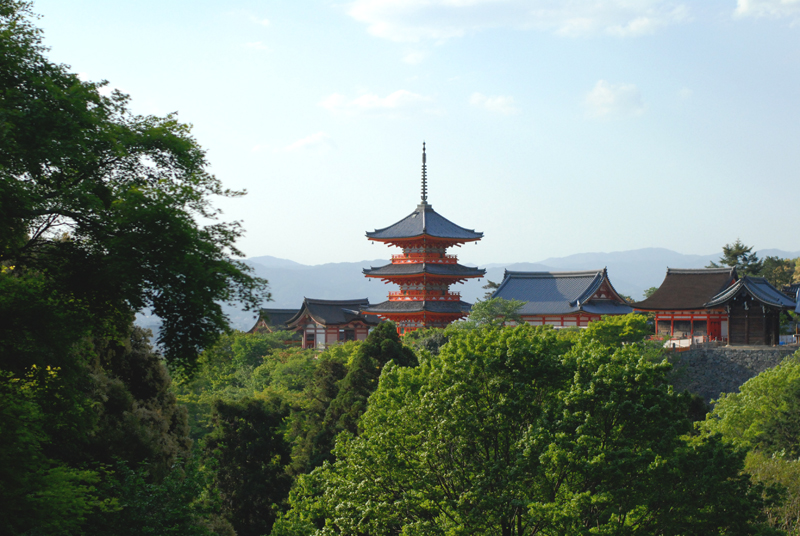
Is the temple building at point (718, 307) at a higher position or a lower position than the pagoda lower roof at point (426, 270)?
lower

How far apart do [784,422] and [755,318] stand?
36.5 ft

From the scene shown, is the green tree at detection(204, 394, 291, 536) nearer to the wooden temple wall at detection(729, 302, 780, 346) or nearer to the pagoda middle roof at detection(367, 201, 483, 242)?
the pagoda middle roof at detection(367, 201, 483, 242)

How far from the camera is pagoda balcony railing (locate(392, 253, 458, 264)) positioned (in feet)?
133

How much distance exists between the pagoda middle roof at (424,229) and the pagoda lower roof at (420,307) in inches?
147

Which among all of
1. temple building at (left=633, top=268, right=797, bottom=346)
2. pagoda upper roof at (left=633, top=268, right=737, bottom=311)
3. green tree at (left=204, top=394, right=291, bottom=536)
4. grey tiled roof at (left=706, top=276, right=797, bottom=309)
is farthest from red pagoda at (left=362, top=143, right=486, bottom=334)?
green tree at (left=204, top=394, right=291, bottom=536)

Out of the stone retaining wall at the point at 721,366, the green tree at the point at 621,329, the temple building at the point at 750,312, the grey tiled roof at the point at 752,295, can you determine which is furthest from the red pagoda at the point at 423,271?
the temple building at the point at 750,312

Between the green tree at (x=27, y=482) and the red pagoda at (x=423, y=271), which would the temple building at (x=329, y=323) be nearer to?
the red pagoda at (x=423, y=271)

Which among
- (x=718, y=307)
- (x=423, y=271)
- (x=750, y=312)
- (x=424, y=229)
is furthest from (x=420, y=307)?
(x=750, y=312)

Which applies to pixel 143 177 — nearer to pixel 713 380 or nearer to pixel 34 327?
pixel 34 327

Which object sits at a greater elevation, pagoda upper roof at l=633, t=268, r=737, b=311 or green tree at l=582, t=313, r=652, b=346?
pagoda upper roof at l=633, t=268, r=737, b=311

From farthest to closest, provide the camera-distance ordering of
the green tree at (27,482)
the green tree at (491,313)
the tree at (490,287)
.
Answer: the tree at (490,287), the green tree at (491,313), the green tree at (27,482)

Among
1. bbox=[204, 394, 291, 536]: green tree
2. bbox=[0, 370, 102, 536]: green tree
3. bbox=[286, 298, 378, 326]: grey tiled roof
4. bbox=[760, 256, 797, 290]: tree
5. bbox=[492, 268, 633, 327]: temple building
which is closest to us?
bbox=[0, 370, 102, 536]: green tree

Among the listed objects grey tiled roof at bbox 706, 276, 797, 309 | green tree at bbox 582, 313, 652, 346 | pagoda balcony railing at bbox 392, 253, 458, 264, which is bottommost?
green tree at bbox 582, 313, 652, 346

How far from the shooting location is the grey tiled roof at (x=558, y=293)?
38.2 meters
